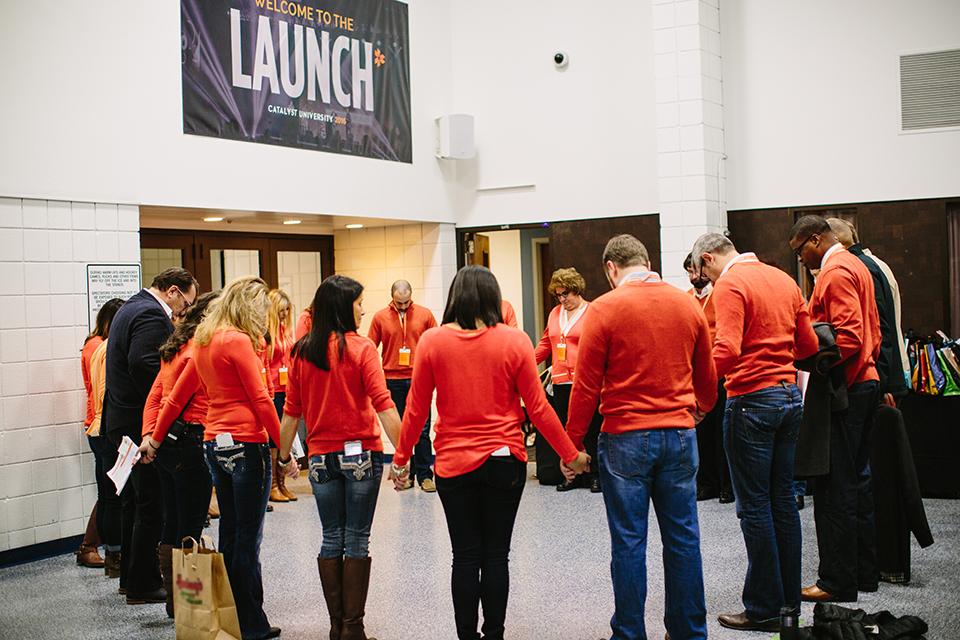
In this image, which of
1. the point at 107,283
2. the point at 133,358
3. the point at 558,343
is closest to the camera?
the point at 133,358

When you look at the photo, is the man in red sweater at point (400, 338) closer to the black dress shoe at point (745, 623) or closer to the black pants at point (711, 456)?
the black pants at point (711, 456)

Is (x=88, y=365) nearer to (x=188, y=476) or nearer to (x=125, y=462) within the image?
(x=125, y=462)

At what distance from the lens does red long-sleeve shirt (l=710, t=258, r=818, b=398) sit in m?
4.18

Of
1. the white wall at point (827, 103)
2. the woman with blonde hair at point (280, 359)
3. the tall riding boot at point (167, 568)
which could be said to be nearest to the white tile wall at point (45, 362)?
the woman with blonde hair at point (280, 359)

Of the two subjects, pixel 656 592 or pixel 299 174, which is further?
pixel 299 174

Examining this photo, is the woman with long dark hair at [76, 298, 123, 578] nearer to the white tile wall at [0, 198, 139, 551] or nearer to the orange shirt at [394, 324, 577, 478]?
the white tile wall at [0, 198, 139, 551]

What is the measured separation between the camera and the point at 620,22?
862 centimetres

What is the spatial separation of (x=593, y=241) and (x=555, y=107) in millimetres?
1266

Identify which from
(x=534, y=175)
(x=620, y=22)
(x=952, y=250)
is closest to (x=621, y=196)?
(x=534, y=175)

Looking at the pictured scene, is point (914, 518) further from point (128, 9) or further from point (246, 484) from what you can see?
point (128, 9)

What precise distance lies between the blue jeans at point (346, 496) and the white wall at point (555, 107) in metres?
5.02

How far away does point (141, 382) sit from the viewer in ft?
16.4

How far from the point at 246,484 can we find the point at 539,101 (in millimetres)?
5619

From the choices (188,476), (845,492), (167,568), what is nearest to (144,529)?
(167,568)
